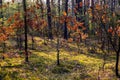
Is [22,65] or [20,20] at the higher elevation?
[20,20]

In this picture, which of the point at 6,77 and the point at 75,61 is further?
the point at 75,61

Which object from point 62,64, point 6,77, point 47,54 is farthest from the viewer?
point 47,54

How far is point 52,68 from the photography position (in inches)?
719

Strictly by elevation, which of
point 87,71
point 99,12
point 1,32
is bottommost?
point 87,71

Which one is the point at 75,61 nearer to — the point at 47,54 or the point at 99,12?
the point at 47,54

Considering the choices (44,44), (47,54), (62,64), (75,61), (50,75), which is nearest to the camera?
(50,75)

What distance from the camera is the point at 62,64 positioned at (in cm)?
1941

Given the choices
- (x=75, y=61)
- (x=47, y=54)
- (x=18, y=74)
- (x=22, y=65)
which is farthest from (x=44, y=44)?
(x=18, y=74)

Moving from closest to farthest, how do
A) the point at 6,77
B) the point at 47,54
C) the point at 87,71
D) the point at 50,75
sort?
the point at 6,77
the point at 50,75
the point at 87,71
the point at 47,54

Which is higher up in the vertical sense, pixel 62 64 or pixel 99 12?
pixel 99 12

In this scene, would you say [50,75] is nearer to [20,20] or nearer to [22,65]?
[22,65]

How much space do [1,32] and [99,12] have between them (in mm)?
7307

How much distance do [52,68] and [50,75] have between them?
1.31 meters

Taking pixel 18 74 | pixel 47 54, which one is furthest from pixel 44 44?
pixel 18 74
